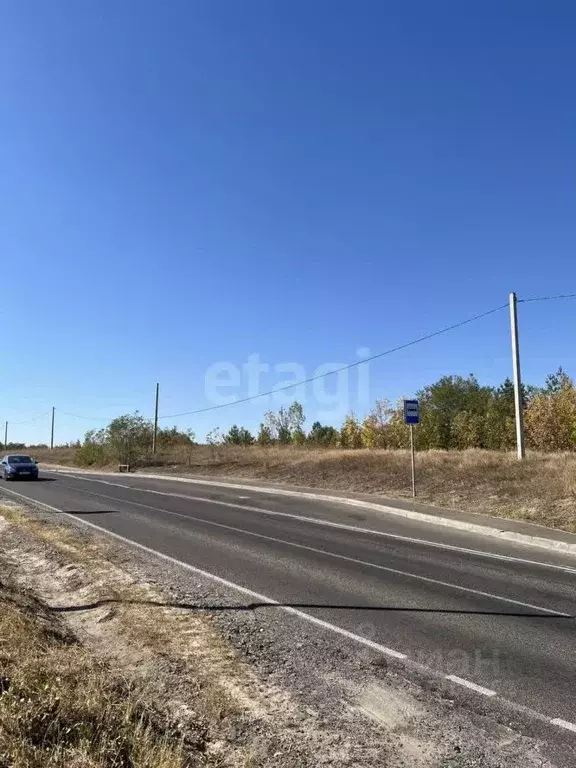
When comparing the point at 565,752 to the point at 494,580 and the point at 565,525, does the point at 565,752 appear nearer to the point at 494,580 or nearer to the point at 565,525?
the point at 494,580

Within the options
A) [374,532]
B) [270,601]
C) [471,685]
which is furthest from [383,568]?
[471,685]

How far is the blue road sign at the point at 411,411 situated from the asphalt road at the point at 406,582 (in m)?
3.73

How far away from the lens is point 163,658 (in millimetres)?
5707

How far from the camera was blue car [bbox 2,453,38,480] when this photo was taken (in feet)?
107

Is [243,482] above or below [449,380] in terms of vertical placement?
below

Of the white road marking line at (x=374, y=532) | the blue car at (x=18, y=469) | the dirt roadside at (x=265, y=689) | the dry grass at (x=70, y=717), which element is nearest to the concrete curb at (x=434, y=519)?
the white road marking line at (x=374, y=532)

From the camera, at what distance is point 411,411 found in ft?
68.2

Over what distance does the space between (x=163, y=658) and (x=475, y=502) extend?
15.7 meters

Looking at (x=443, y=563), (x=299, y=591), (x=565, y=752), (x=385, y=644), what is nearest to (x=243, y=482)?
(x=443, y=563)

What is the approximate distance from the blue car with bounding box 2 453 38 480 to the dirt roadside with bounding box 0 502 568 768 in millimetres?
26527

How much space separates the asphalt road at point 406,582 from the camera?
5832 millimetres

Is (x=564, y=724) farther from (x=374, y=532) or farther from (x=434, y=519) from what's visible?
(x=434, y=519)

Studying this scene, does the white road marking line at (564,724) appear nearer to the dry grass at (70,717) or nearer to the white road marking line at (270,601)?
the white road marking line at (270,601)

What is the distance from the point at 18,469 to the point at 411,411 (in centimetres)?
2311
